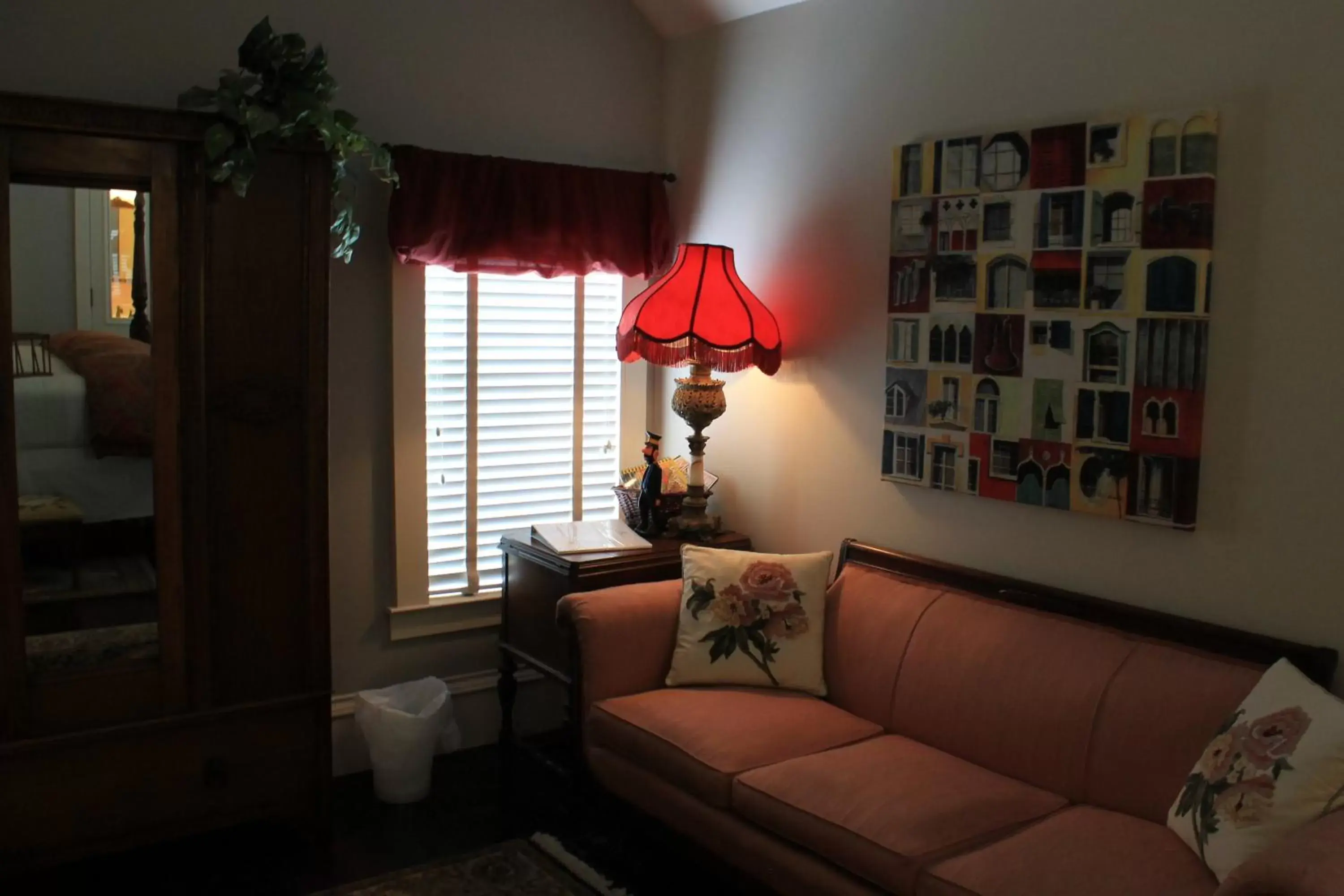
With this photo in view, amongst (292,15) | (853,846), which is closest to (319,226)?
(292,15)

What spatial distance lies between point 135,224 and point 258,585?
94 centimetres

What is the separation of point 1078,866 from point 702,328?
5.97 feet

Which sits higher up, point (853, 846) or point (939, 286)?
point (939, 286)

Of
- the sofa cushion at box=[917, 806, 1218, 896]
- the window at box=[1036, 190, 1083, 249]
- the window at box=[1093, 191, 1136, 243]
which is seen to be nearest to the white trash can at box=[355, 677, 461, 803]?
the sofa cushion at box=[917, 806, 1218, 896]

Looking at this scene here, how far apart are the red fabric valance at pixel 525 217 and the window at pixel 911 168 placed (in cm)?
102

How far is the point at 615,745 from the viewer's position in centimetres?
294

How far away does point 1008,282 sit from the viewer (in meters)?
2.84

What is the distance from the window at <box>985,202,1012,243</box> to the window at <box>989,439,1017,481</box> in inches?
20.0

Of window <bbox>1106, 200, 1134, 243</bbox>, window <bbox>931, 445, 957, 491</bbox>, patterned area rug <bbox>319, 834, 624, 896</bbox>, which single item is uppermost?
window <bbox>1106, 200, 1134, 243</bbox>

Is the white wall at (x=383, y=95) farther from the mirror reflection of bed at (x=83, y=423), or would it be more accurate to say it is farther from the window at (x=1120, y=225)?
the window at (x=1120, y=225)

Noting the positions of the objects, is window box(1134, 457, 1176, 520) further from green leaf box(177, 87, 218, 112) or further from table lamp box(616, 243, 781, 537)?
green leaf box(177, 87, 218, 112)

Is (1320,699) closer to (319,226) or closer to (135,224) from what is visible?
(319,226)

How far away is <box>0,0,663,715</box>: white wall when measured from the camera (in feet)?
10.1

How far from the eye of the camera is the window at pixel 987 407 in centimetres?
288
